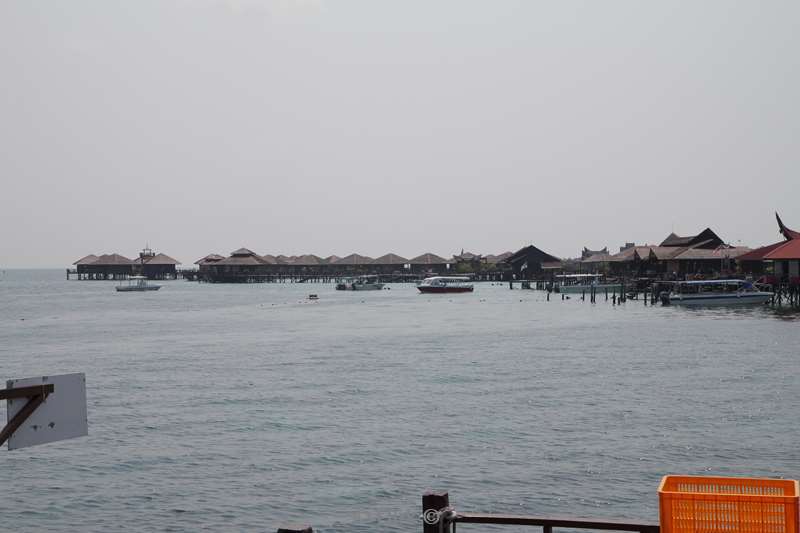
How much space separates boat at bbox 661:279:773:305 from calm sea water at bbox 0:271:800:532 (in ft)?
102

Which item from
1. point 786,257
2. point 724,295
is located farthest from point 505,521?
point 724,295

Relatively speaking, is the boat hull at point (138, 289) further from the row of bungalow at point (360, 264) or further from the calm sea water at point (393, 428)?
the calm sea water at point (393, 428)

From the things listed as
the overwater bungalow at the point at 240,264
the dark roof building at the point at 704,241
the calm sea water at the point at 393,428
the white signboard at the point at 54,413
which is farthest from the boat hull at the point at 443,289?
the white signboard at the point at 54,413

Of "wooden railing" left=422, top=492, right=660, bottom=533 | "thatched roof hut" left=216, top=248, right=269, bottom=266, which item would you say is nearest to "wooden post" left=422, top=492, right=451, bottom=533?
"wooden railing" left=422, top=492, right=660, bottom=533

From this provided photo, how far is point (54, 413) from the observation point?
663 centimetres

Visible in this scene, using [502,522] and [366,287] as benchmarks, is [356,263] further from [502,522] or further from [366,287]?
[502,522]

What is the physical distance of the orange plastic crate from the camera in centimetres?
649

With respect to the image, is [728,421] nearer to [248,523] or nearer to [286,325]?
[248,523]

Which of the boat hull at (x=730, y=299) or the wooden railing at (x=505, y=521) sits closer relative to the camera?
the wooden railing at (x=505, y=521)

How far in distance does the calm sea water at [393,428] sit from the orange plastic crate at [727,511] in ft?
35.7

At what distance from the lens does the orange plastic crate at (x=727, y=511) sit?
6.49 m

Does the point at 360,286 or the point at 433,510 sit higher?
the point at 360,286

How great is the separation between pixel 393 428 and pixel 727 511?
19582 millimetres

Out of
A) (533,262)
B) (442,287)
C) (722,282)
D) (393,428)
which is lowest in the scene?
(393,428)
